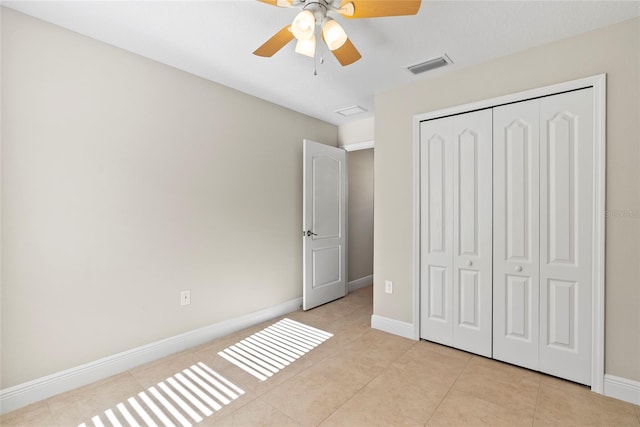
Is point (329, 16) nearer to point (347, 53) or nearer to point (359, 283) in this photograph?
point (347, 53)

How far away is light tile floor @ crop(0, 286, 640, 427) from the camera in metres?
1.79

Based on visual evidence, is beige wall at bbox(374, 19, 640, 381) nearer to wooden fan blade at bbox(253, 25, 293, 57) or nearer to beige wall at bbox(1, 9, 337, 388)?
wooden fan blade at bbox(253, 25, 293, 57)

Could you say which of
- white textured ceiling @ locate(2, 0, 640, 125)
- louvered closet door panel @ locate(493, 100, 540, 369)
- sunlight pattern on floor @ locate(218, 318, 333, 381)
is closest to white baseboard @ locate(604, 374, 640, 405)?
louvered closet door panel @ locate(493, 100, 540, 369)

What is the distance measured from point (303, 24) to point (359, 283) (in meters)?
3.92

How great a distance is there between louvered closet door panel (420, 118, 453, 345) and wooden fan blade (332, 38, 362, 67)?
4.10 feet

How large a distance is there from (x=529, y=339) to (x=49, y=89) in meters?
3.87

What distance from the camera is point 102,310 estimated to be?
2.24 m

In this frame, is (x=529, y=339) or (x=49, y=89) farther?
(x=529, y=339)

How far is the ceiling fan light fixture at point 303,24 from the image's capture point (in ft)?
5.04

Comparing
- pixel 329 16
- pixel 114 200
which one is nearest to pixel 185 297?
pixel 114 200

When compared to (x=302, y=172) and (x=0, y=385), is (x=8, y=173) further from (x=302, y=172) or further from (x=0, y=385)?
(x=302, y=172)

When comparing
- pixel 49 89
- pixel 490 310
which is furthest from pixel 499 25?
pixel 49 89

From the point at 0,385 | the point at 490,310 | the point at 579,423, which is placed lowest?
the point at 579,423

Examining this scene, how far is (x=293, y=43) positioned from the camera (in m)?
2.29
